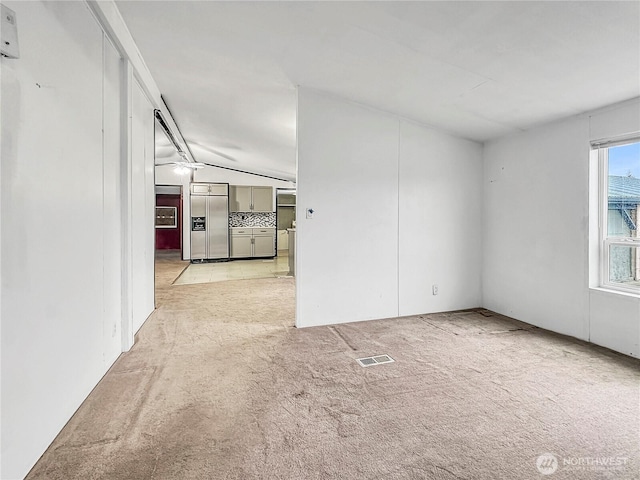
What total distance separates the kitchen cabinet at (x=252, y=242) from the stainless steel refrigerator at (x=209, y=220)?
0.83ft

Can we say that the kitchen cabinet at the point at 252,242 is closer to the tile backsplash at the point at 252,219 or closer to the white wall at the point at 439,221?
the tile backsplash at the point at 252,219

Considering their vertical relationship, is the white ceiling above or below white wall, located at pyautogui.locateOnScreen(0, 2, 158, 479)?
above

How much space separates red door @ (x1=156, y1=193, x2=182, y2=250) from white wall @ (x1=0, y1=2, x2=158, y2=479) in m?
8.55

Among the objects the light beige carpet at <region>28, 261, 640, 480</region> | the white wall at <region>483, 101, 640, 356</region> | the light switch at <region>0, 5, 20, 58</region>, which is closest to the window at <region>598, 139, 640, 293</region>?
the white wall at <region>483, 101, 640, 356</region>

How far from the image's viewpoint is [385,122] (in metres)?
3.84

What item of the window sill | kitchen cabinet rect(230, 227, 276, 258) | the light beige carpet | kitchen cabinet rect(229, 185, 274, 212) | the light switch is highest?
kitchen cabinet rect(229, 185, 274, 212)

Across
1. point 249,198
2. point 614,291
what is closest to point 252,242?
point 249,198

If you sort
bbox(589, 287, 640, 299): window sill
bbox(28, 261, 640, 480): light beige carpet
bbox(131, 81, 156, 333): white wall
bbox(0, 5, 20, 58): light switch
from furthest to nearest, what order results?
bbox(131, 81, 156, 333): white wall → bbox(589, 287, 640, 299): window sill → bbox(28, 261, 640, 480): light beige carpet → bbox(0, 5, 20, 58): light switch

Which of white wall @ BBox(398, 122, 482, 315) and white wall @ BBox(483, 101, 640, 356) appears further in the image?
white wall @ BBox(398, 122, 482, 315)

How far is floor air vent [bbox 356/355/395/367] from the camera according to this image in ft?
8.79

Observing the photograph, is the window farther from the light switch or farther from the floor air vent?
the light switch

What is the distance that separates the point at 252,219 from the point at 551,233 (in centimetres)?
761

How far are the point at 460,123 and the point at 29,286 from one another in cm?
398

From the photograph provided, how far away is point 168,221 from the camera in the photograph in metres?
10.8
